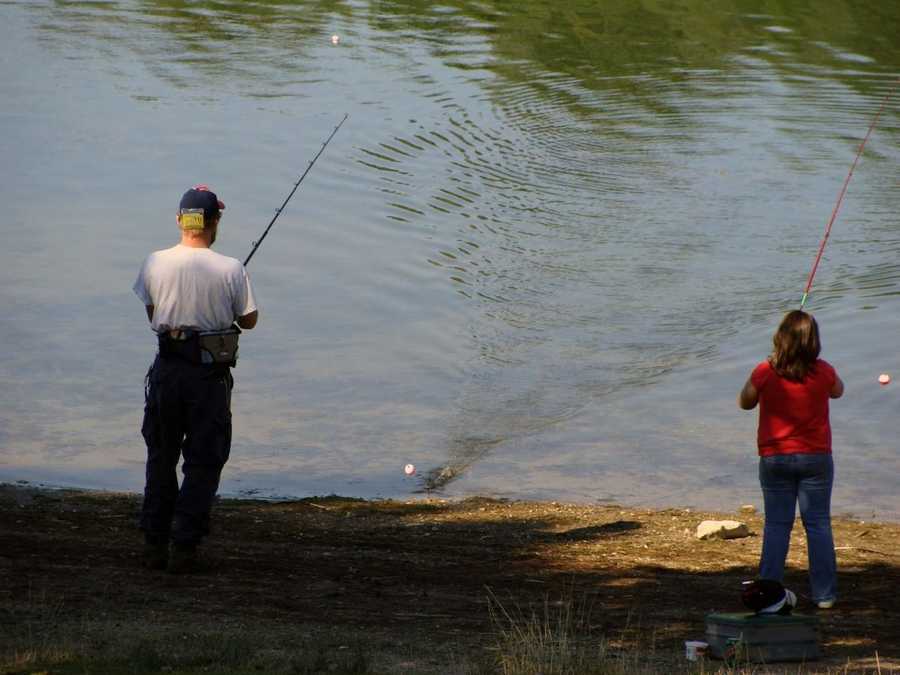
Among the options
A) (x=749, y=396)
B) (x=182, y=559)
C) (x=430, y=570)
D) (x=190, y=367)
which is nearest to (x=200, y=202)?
(x=190, y=367)

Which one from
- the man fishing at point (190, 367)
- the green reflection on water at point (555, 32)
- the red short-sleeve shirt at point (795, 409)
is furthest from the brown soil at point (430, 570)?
the green reflection on water at point (555, 32)

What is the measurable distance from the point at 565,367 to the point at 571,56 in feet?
51.8

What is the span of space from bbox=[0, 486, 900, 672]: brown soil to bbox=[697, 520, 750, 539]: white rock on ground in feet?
0.21

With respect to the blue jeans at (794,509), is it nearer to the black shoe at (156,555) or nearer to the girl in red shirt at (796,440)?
the girl in red shirt at (796,440)

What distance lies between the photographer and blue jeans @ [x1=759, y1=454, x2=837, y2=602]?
7617mm

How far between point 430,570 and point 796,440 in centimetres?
195

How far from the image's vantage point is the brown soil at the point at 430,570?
23.4 ft

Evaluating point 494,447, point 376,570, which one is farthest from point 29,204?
point 376,570

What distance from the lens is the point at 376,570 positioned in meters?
8.18

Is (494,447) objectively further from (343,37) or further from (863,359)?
(343,37)

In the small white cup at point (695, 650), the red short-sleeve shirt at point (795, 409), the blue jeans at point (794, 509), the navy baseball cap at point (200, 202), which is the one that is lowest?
the small white cup at point (695, 650)

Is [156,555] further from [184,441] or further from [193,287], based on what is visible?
[193,287]

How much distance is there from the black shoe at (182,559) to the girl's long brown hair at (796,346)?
280cm

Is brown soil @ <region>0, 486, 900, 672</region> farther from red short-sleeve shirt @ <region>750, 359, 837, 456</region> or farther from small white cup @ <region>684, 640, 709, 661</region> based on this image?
red short-sleeve shirt @ <region>750, 359, 837, 456</region>
